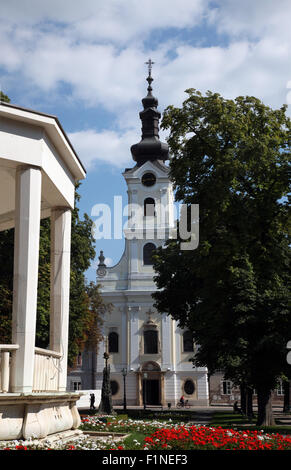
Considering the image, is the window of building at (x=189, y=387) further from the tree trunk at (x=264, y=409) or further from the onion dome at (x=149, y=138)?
the tree trunk at (x=264, y=409)

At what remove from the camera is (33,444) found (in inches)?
344

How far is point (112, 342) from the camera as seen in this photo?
62625 mm

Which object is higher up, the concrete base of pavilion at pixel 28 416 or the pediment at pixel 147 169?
the pediment at pixel 147 169

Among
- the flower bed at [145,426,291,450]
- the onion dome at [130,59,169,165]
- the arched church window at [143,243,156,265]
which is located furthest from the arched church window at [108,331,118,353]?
the flower bed at [145,426,291,450]

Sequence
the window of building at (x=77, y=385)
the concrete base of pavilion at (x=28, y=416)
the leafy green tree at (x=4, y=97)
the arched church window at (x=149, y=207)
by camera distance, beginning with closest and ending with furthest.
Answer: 1. the concrete base of pavilion at (x=28, y=416)
2. the leafy green tree at (x=4, y=97)
3. the window of building at (x=77, y=385)
4. the arched church window at (x=149, y=207)

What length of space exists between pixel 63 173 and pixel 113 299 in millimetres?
51942

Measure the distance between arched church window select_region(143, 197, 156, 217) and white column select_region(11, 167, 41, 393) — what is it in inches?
2120

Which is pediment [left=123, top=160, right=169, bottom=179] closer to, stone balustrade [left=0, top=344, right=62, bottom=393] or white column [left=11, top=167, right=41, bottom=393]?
stone balustrade [left=0, top=344, right=62, bottom=393]

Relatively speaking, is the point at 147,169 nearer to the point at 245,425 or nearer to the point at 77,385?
the point at 77,385

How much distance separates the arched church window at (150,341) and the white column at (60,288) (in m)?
50.2

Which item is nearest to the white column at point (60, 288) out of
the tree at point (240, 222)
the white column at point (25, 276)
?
the white column at point (25, 276)

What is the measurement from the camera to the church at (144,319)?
60.6 m
